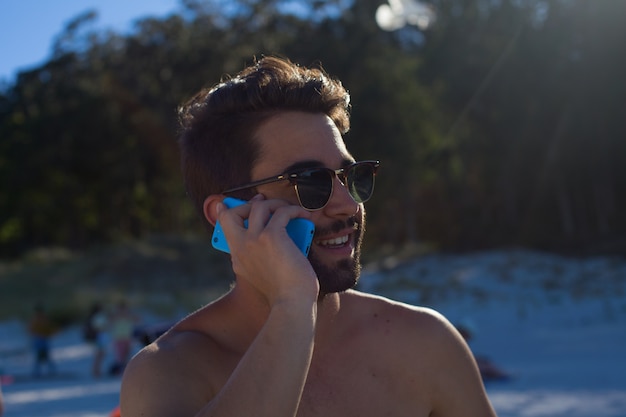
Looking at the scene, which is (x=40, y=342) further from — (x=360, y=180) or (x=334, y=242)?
(x=334, y=242)

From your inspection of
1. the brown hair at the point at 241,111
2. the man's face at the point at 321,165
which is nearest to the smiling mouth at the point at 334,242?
the man's face at the point at 321,165

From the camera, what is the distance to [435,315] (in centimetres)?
235

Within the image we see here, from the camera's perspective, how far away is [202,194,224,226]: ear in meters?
2.17

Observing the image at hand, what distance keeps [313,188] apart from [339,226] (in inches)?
4.9

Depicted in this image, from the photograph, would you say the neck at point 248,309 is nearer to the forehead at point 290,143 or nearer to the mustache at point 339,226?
the mustache at point 339,226

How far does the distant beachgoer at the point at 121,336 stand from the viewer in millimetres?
15188

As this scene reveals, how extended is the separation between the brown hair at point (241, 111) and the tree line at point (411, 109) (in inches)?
1032

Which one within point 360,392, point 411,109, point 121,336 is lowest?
point 121,336

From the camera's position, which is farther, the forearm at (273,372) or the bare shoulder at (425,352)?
the bare shoulder at (425,352)

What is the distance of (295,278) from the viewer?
182cm

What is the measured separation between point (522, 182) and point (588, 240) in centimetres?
623

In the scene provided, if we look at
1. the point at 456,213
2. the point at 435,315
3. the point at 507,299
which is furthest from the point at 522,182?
the point at 435,315

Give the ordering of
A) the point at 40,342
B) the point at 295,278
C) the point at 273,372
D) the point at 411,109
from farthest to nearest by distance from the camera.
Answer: the point at 411,109
the point at 40,342
the point at 295,278
the point at 273,372

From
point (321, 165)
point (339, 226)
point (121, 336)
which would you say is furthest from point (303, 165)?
point (121, 336)
